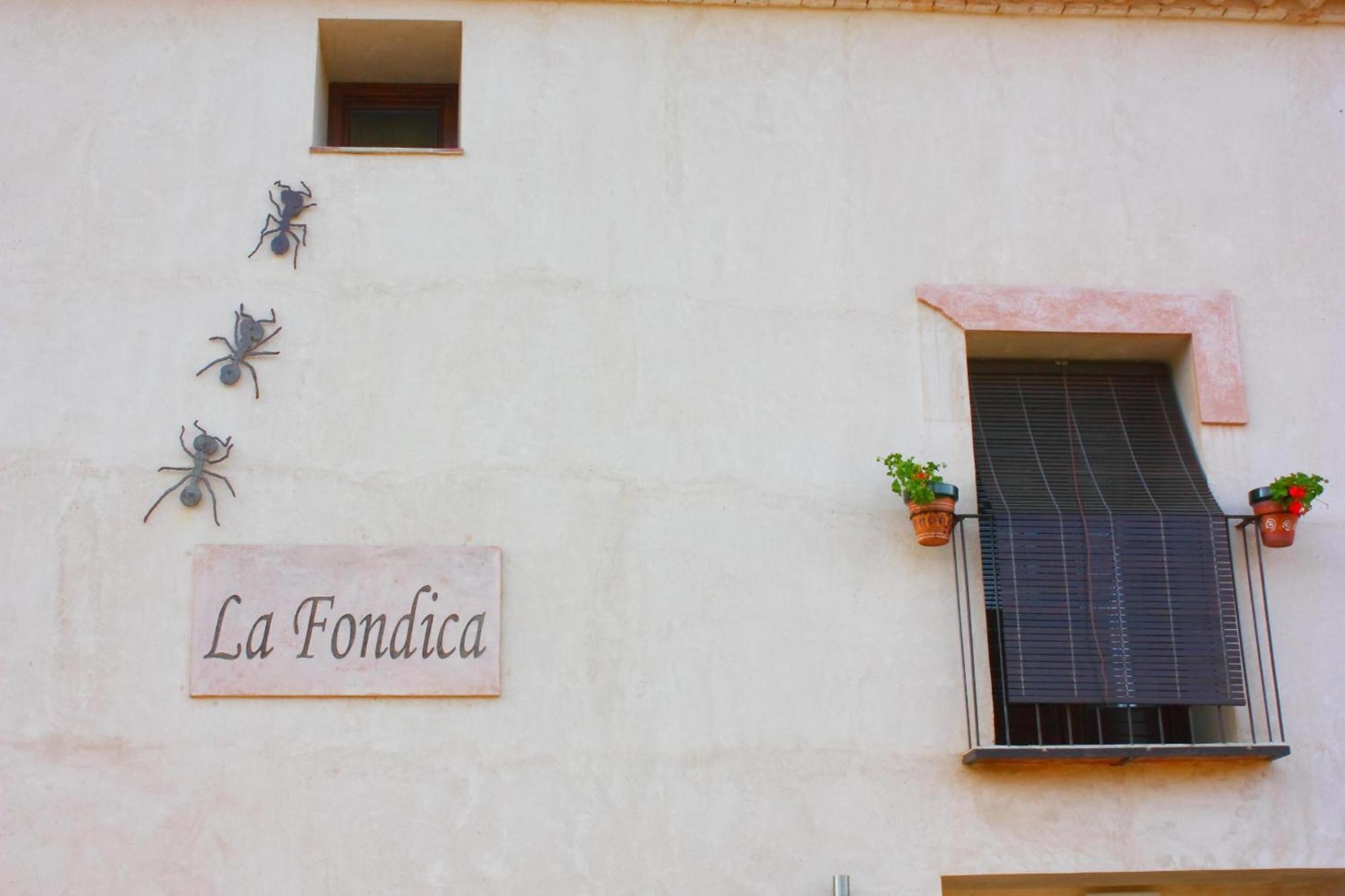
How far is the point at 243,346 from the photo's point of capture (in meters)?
8.83

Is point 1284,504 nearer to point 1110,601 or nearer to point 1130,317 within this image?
point 1110,601

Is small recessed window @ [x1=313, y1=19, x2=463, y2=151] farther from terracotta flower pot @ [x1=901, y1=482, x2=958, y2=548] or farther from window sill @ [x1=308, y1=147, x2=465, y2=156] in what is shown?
terracotta flower pot @ [x1=901, y1=482, x2=958, y2=548]

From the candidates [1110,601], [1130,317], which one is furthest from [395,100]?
[1110,601]

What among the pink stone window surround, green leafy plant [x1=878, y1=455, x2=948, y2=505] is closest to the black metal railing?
green leafy plant [x1=878, y1=455, x2=948, y2=505]

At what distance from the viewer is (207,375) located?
28.9 ft

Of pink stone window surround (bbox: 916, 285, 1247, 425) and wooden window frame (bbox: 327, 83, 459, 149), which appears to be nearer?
pink stone window surround (bbox: 916, 285, 1247, 425)

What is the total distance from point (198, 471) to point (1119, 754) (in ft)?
15.0

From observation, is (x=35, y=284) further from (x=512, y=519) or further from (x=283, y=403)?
(x=512, y=519)

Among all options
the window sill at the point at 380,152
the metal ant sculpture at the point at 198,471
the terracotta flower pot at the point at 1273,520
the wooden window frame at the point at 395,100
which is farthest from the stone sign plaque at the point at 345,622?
the terracotta flower pot at the point at 1273,520

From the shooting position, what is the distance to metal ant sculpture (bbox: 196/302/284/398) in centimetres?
878

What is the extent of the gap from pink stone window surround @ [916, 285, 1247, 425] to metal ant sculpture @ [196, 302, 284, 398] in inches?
131

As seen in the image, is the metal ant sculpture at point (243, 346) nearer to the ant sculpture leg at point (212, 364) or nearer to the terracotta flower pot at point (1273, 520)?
the ant sculpture leg at point (212, 364)

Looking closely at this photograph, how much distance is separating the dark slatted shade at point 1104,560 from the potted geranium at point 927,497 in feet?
1.29

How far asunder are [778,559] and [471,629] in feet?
5.01
